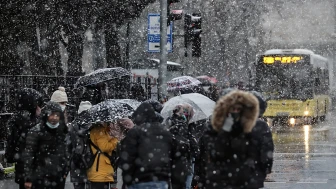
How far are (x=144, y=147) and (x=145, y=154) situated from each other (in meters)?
0.07

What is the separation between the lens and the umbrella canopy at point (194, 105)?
12.0m

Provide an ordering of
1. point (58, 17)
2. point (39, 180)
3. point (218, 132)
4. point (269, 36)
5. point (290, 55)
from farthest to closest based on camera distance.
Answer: point (269, 36) → point (290, 55) → point (58, 17) → point (39, 180) → point (218, 132)

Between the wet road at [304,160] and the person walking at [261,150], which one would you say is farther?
the wet road at [304,160]

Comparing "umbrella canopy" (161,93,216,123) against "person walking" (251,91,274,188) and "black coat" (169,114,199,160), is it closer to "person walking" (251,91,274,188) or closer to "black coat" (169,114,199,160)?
"black coat" (169,114,199,160)

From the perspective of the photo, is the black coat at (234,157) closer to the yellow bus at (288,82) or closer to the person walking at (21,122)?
the person walking at (21,122)

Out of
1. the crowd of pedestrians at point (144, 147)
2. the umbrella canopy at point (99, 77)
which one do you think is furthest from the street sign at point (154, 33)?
the crowd of pedestrians at point (144, 147)

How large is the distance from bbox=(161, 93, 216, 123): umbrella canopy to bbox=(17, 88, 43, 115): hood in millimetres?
2096

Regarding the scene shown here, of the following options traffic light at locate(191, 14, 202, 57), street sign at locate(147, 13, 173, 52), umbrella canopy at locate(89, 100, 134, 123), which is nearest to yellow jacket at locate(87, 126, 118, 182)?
umbrella canopy at locate(89, 100, 134, 123)

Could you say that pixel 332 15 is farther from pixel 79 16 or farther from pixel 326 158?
pixel 326 158

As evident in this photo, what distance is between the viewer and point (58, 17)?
1014 inches

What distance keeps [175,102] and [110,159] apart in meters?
2.14

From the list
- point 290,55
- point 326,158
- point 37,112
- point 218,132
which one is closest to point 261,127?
point 218,132

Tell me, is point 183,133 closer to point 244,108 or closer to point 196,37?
point 244,108

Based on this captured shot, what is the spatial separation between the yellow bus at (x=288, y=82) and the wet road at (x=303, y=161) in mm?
3510
